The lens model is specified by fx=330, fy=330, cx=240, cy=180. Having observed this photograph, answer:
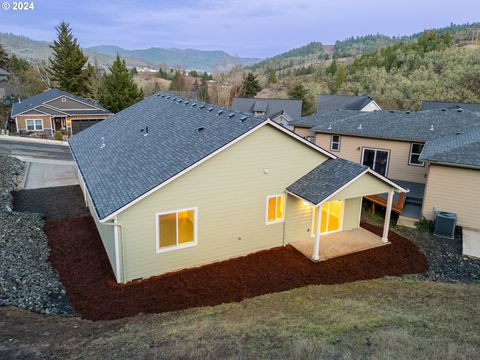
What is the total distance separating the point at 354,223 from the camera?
1455 cm

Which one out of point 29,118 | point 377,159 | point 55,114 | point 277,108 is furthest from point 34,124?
point 377,159

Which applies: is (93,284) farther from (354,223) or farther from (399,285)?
(354,223)

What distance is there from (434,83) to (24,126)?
55359mm

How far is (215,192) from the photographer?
1120 centimetres

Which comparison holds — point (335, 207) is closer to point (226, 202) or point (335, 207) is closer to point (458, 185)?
point (226, 202)

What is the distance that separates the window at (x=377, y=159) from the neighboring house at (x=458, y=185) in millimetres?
4535

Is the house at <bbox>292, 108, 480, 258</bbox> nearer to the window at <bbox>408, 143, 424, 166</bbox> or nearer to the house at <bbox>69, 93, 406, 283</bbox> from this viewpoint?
the window at <bbox>408, 143, 424, 166</bbox>

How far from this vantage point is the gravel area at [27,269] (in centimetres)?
855

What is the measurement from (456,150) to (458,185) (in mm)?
1597

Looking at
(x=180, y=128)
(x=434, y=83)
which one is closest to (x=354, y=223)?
(x=180, y=128)

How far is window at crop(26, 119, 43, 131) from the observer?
3912 cm

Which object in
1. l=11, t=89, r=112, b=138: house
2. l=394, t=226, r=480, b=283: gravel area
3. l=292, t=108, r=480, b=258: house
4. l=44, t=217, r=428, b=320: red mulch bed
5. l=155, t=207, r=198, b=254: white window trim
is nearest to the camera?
l=44, t=217, r=428, b=320: red mulch bed

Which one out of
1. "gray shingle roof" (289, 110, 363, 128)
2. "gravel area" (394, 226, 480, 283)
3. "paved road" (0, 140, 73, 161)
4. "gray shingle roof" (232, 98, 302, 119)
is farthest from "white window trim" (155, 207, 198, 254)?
"gray shingle roof" (232, 98, 302, 119)

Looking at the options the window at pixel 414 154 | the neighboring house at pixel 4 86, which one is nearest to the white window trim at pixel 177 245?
the window at pixel 414 154
